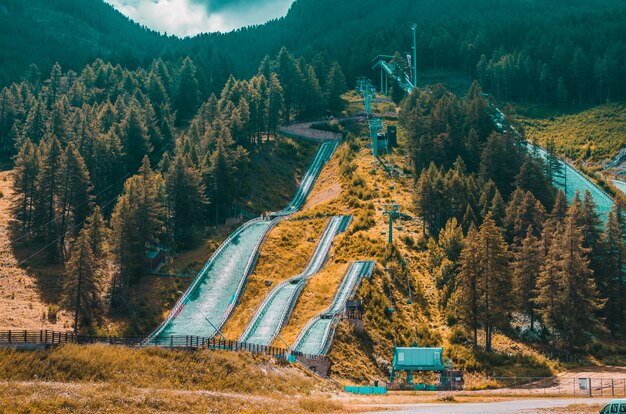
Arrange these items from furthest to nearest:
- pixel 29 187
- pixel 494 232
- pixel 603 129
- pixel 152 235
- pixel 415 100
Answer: pixel 603 129 < pixel 415 100 < pixel 29 187 < pixel 152 235 < pixel 494 232

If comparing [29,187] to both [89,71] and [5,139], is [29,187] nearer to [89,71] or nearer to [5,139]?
[5,139]

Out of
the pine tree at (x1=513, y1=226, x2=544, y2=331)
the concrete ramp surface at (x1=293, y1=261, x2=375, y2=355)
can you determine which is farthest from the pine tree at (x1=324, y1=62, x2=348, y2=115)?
the pine tree at (x1=513, y1=226, x2=544, y2=331)

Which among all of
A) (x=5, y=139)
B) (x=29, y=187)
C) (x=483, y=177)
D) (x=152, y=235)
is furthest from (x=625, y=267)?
(x=5, y=139)

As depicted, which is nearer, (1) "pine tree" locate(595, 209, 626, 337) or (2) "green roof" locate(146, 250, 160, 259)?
(1) "pine tree" locate(595, 209, 626, 337)

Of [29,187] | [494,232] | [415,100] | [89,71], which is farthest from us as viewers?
[89,71]

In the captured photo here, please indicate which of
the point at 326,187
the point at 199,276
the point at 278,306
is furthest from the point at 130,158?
the point at 278,306

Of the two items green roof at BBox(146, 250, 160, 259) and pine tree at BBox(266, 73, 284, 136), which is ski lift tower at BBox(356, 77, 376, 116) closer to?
pine tree at BBox(266, 73, 284, 136)
